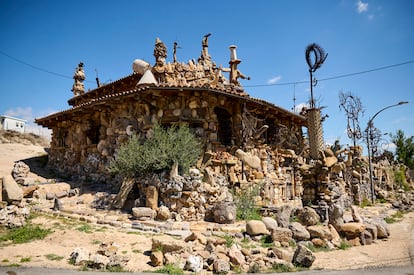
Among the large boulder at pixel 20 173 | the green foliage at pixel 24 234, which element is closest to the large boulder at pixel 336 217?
the green foliage at pixel 24 234

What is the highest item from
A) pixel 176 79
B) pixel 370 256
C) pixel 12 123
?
pixel 12 123

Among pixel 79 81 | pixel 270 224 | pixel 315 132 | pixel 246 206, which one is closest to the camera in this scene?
pixel 270 224

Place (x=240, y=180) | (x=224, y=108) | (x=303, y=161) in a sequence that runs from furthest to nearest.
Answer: (x=303, y=161) < (x=224, y=108) < (x=240, y=180)

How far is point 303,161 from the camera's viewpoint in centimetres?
1452

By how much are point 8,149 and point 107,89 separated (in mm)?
10633

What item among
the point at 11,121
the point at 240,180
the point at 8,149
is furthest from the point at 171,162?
the point at 11,121

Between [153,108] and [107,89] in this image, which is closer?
[153,108]

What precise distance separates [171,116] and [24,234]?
6.33m

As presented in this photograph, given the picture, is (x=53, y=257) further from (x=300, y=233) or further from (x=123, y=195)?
(x=300, y=233)

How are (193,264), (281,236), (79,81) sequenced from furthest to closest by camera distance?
(79,81) < (281,236) < (193,264)

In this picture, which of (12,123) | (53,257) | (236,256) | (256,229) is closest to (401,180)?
(256,229)

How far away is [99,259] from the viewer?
16.4 ft

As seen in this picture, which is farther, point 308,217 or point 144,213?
point 308,217

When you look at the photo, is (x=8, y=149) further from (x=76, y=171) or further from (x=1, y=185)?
(x=1, y=185)
